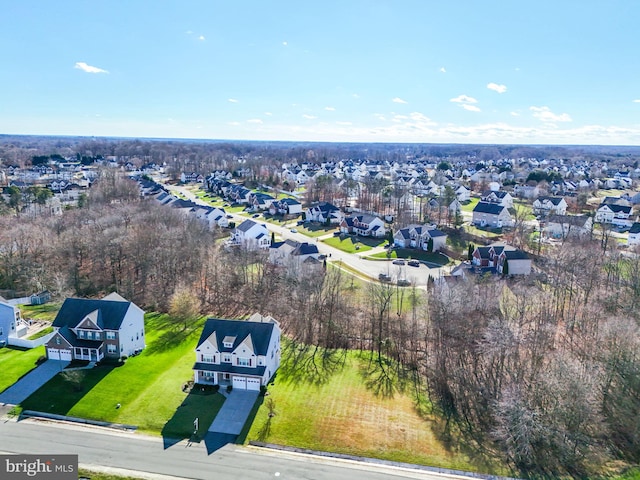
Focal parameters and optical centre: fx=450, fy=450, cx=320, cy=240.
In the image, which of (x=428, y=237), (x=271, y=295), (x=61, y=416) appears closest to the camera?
(x=61, y=416)

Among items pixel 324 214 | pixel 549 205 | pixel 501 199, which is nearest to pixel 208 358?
pixel 324 214

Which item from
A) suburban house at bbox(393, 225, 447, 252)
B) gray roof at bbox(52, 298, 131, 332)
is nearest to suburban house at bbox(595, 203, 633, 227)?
suburban house at bbox(393, 225, 447, 252)

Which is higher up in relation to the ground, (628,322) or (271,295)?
(628,322)

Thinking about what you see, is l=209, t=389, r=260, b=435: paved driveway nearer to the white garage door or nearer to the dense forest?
the white garage door

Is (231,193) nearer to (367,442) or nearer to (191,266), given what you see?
(191,266)

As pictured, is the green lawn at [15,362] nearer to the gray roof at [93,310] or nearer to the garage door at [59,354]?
the garage door at [59,354]

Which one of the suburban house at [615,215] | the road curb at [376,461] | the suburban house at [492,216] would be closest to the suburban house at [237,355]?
the road curb at [376,461]

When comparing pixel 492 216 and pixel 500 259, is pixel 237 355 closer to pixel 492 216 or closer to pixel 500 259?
pixel 500 259

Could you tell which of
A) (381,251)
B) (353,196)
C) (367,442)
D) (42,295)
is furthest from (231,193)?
(367,442)
